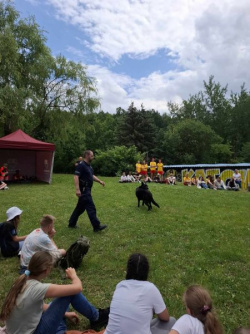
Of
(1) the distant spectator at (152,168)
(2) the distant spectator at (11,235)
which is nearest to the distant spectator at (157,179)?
(1) the distant spectator at (152,168)

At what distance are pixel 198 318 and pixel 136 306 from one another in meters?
0.53

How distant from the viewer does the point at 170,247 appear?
5.91 m

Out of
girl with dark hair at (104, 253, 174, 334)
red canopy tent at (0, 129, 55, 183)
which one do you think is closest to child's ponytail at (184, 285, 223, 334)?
girl with dark hair at (104, 253, 174, 334)

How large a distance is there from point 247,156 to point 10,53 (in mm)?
37463

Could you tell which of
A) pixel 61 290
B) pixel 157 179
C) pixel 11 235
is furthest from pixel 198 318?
pixel 157 179

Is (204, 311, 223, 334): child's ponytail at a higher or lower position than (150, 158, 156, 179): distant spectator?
lower

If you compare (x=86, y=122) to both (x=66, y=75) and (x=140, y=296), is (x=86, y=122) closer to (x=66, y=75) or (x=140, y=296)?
(x=66, y=75)

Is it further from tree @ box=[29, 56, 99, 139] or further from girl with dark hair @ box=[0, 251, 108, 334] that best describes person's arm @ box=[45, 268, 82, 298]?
tree @ box=[29, 56, 99, 139]

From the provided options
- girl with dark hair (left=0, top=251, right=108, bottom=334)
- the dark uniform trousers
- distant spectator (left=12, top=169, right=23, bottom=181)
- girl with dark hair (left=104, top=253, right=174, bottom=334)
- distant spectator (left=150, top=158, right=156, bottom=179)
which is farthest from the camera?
distant spectator (left=150, top=158, right=156, bottom=179)

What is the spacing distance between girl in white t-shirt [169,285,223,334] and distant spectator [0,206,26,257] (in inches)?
145

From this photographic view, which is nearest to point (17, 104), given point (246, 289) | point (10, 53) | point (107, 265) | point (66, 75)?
point (10, 53)

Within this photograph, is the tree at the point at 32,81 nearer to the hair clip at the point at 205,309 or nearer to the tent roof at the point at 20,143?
the tent roof at the point at 20,143

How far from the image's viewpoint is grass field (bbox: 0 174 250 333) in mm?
4094

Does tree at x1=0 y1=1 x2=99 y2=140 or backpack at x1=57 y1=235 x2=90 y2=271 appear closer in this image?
backpack at x1=57 y1=235 x2=90 y2=271
